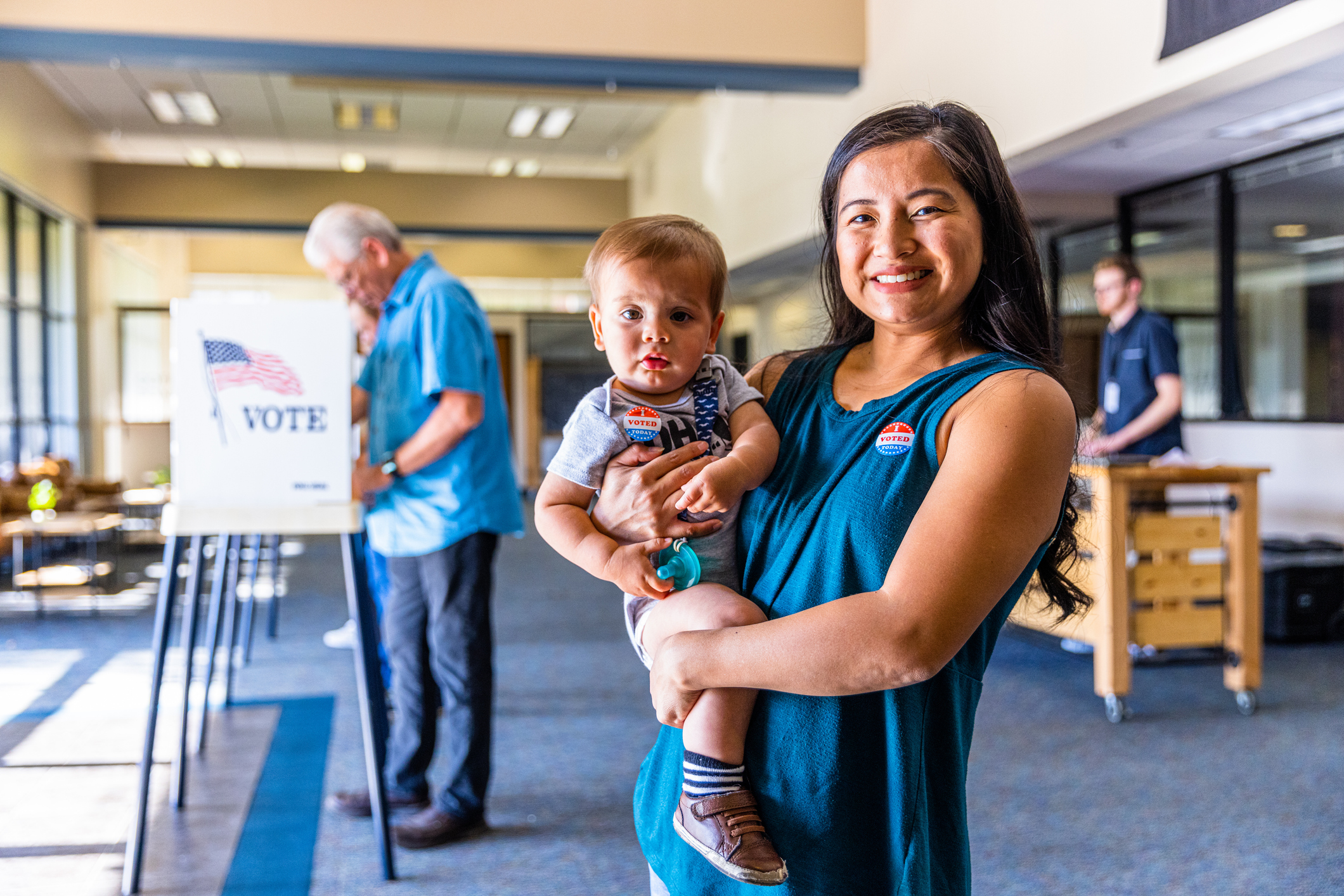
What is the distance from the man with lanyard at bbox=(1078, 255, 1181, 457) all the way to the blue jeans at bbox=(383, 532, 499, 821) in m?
3.15

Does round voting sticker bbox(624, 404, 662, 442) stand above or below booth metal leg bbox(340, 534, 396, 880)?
above

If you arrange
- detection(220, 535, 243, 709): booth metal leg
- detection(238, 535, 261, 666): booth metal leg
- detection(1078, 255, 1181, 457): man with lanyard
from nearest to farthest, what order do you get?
detection(220, 535, 243, 709): booth metal leg < detection(1078, 255, 1181, 457): man with lanyard < detection(238, 535, 261, 666): booth metal leg

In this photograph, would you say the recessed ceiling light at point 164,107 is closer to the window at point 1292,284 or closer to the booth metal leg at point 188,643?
the booth metal leg at point 188,643

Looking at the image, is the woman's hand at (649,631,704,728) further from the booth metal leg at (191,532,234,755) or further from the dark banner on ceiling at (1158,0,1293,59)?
the dark banner on ceiling at (1158,0,1293,59)

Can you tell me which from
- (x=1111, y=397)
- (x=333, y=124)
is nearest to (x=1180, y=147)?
(x=1111, y=397)

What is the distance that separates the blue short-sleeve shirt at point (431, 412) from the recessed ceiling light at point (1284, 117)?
177 inches

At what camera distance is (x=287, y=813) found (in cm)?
324

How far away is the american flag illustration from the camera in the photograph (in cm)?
252

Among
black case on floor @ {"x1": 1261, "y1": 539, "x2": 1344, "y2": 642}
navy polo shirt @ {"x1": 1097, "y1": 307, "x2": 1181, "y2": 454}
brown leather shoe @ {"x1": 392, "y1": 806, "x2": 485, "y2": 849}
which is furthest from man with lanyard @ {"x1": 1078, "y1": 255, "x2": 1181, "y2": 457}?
brown leather shoe @ {"x1": 392, "y1": 806, "x2": 485, "y2": 849}

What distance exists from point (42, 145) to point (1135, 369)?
9.99 meters

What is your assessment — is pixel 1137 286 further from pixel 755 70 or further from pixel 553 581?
pixel 553 581

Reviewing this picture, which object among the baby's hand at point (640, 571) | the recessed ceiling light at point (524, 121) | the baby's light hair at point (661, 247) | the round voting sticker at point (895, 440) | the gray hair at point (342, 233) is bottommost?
the baby's hand at point (640, 571)

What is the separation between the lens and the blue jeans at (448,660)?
2973mm

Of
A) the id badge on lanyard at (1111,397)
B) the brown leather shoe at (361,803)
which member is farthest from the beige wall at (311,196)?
the brown leather shoe at (361,803)
